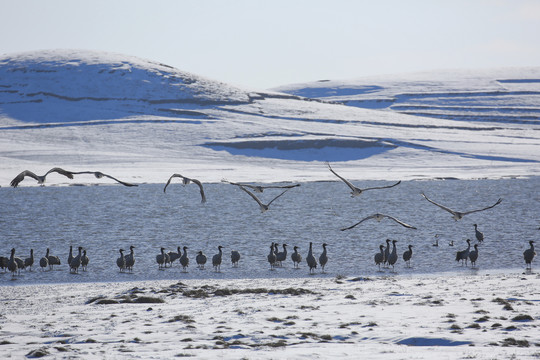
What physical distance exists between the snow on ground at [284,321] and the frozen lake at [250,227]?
23.1 feet

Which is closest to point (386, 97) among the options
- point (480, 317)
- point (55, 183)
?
point (55, 183)

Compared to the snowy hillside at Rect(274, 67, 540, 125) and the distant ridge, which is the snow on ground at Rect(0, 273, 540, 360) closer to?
the distant ridge

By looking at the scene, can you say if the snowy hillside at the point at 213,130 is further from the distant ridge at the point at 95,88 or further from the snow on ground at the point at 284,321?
the snow on ground at the point at 284,321

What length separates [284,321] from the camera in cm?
1683

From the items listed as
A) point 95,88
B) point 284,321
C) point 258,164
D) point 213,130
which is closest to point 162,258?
point 284,321

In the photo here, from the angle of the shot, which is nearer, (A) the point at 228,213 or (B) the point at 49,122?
(A) the point at 228,213

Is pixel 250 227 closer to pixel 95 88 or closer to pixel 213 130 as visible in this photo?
pixel 213 130

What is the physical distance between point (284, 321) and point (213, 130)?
101m

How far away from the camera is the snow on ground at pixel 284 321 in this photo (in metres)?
13.8

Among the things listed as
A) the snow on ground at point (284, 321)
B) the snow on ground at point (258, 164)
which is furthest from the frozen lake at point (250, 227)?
the snow on ground at point (284, 321)

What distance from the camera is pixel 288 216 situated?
2206 inches

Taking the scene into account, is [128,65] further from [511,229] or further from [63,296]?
[63,296]

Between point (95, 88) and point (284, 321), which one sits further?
point (95, 88)

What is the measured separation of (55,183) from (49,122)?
42.9 meters
